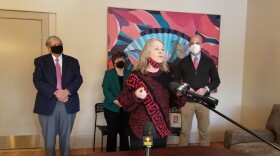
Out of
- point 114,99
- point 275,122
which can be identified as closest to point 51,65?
point 114,99

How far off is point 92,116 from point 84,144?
42 cm

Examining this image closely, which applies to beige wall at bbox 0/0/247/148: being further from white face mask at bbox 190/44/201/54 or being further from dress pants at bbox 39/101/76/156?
white face mask at bbox 190/44/201/54

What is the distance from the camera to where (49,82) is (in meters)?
2.77

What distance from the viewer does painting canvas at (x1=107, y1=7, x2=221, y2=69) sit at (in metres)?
3.78

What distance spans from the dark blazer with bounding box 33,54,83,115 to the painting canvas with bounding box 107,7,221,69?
3.20 ft

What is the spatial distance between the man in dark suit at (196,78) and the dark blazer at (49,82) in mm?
1139

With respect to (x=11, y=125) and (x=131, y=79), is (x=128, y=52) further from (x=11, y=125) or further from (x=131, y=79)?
(x=131, y=79)

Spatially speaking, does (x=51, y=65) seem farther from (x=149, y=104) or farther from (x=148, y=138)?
(x=148, y=138)

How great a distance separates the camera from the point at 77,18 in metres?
3.68

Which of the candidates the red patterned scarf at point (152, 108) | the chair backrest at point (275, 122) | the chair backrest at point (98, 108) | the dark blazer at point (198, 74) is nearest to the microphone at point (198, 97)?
the red patterned scarf at point (152, 108)

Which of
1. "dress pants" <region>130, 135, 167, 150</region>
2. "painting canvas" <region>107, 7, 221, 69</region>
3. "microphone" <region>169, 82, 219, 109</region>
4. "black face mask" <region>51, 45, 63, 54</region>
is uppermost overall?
"painting canvas" <region>107, 7, 221, 69</region>

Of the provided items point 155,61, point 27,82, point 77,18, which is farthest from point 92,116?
point 155,61

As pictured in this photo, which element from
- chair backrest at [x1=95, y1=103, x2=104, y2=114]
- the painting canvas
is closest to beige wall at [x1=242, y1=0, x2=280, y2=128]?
the painting canvas

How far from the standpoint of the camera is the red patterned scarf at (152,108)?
1.71m
